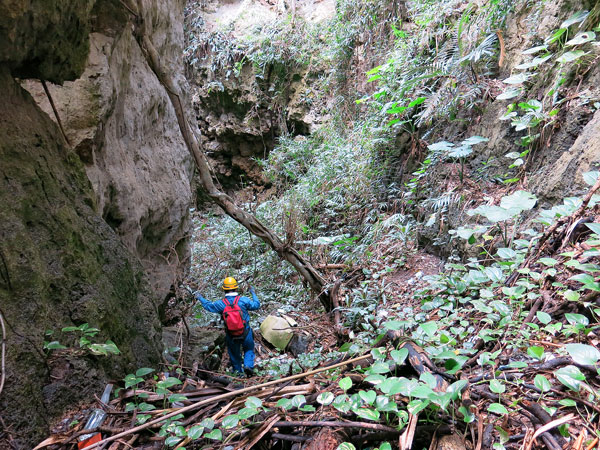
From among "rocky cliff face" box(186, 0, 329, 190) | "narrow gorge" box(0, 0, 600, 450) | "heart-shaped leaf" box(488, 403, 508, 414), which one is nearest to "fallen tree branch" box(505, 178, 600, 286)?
"narrow gorge" box(0, 0, 600, 450)

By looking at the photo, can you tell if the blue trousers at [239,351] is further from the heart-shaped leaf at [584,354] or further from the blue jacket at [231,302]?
the heart-shaped leaf at [584,354]

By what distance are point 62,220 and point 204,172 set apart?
7.24ft

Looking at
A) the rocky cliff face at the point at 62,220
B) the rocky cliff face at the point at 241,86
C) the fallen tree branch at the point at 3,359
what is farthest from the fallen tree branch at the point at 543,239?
the rocky cliff face at the point at 241,86

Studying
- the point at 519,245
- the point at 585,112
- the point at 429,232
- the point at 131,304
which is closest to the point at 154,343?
the point at 131,304

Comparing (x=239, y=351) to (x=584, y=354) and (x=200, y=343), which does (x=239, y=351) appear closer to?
(x=200, y=343)

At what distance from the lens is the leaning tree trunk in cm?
385

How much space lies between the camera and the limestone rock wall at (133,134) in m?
3.03

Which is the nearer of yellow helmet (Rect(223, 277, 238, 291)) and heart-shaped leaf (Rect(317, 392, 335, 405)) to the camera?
heart-shaped leaf (Rect(317, 392, 335, 405))

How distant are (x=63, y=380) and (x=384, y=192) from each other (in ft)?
17.9

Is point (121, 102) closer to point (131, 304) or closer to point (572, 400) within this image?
point (131, 304)

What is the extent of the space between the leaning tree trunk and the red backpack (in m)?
1.00

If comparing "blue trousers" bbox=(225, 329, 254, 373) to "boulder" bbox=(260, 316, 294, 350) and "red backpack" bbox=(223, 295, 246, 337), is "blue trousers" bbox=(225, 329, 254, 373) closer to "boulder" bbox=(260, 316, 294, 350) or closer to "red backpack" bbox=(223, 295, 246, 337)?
"red backpack" bbox=(223, 295, 246, 337)

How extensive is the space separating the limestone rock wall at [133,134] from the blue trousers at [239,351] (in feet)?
3.82

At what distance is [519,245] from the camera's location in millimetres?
2537
